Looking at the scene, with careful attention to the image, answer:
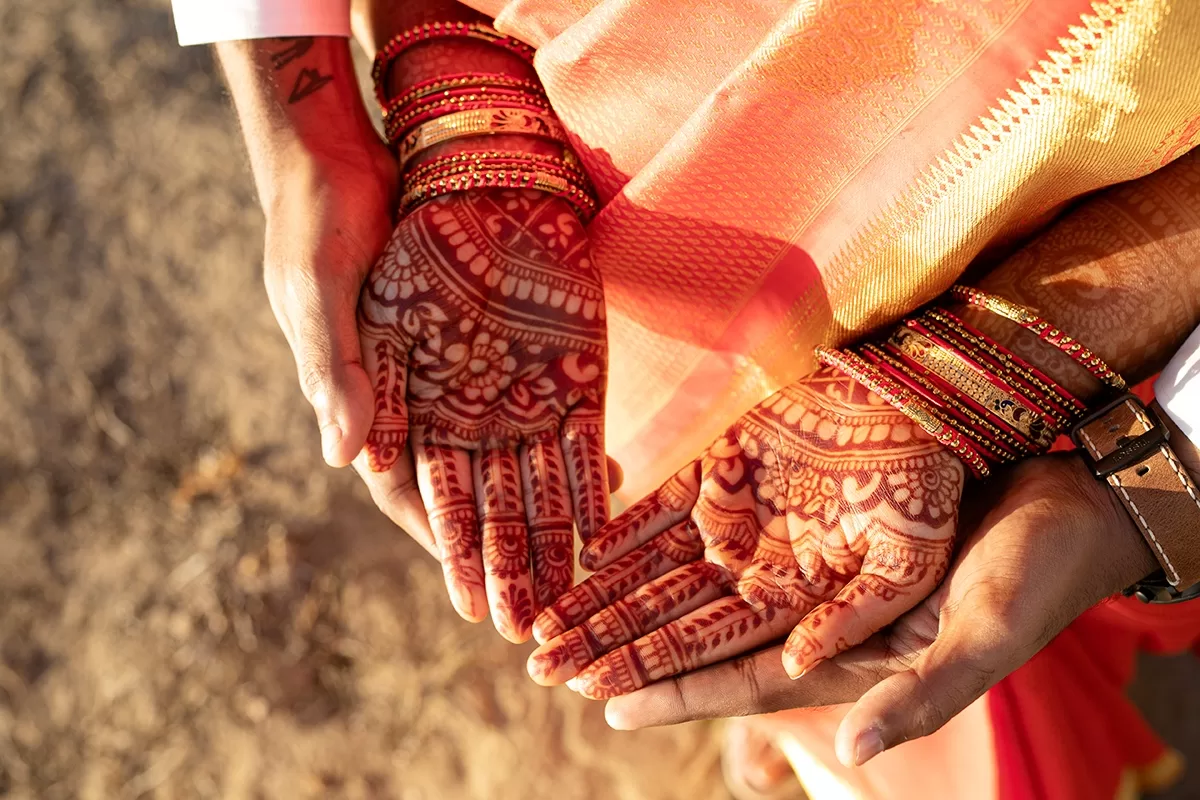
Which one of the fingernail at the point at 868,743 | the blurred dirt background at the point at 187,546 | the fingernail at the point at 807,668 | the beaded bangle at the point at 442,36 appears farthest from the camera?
the blurred dirt background at the point at 187,546

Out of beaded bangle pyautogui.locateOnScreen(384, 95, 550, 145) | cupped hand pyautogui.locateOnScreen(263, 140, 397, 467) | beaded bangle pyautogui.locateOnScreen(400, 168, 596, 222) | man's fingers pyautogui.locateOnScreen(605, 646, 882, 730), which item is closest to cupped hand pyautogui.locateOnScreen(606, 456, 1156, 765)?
man's fingers pyautogui.locateOnScreen(605, 646, 882, 730)

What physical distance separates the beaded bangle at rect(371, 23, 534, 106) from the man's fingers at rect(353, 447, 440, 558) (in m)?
0.55

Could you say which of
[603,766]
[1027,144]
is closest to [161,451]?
[603,766]

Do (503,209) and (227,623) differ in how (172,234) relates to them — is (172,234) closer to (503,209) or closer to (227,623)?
(227,623)

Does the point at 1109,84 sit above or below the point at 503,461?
above

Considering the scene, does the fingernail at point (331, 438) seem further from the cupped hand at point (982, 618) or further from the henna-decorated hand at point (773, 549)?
the cupped hand at point (982, 618)

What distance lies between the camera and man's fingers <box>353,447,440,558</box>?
1157 mm

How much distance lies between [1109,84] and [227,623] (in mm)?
1817

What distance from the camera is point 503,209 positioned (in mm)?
1223

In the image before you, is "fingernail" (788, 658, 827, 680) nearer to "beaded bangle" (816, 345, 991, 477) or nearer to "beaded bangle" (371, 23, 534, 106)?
"beaded bangle" (816, 345, 991, 477)

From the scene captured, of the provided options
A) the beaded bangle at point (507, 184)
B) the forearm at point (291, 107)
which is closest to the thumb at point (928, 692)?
the beaded bangle at point (507, 184)

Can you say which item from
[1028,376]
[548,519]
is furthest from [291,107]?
[1028,376]

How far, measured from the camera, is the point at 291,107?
1.34 meters

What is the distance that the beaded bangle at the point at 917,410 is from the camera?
102cm
